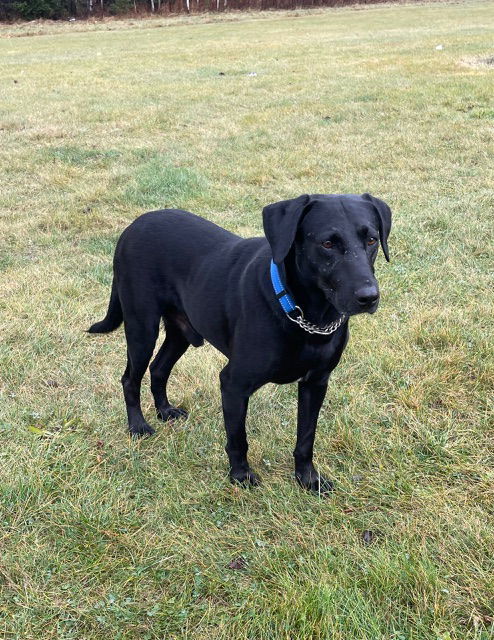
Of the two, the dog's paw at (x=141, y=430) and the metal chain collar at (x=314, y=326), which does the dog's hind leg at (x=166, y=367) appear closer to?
the dog's paw at (x=141, y=430)

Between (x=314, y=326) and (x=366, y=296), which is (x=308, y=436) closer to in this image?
(x=314, y=326)

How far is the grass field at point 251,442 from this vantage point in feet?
7.14

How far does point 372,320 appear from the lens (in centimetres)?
420

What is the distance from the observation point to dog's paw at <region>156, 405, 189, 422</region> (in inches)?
135

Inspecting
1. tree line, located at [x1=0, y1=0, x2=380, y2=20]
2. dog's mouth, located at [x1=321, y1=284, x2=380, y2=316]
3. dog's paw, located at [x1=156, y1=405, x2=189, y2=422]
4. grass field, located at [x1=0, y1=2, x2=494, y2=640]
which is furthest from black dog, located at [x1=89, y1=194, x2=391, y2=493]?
tree line, located at [x1=0, y1=0, x2=380, y2=20]

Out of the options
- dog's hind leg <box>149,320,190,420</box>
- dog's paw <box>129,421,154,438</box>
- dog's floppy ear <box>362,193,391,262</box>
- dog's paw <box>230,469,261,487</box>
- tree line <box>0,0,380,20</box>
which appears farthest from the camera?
tree line <box>0,0,380,20</box>

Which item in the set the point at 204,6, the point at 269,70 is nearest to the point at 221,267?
the point at 269,70

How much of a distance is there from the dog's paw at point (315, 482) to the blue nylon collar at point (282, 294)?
36.0 inches

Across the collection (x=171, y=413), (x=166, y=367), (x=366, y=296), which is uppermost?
(x=366, y=296)

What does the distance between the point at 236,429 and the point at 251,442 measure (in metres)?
0.46

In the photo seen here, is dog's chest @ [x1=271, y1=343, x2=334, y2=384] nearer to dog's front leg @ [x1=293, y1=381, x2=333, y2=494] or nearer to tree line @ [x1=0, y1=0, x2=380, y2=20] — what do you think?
dog's front leg @ [x1=293, y1=381, x2=333, y2=494]

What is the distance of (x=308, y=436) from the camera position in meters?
2.81

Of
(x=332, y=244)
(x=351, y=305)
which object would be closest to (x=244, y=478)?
(x=351, y=305)

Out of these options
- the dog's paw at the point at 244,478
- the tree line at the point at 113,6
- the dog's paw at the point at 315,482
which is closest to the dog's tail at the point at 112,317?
the dog's paw at the point at 244,478
